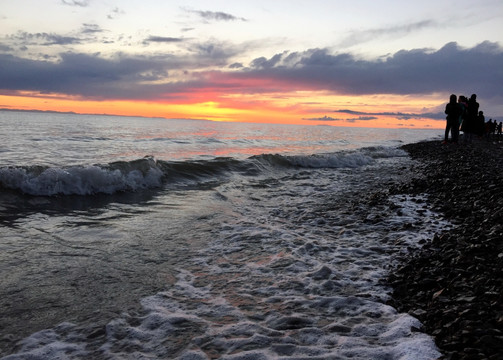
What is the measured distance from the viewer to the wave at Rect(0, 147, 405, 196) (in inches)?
423

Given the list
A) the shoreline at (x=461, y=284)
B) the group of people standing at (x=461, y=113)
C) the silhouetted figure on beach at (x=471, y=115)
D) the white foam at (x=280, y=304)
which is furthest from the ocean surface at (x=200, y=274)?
the silhouetted figure on beach at (x=471, y=115)

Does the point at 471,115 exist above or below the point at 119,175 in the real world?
above

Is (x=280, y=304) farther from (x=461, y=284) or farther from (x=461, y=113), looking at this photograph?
(x=461, y=113)

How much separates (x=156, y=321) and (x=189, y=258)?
1.94 metres

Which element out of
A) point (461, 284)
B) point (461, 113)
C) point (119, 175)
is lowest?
point (461, 284)

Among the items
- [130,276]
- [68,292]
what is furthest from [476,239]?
[68,292]

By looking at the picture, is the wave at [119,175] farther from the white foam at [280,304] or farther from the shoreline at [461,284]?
the shoreline at [461,284]

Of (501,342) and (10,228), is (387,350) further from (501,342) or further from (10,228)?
(10,228)

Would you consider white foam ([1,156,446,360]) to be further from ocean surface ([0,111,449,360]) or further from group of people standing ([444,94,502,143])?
group of people standing ([444,94,502,143])

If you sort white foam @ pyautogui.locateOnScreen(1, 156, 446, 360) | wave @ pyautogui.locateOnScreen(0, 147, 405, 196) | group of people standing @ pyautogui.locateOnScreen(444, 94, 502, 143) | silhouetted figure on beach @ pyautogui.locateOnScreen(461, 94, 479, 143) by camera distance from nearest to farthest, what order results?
white foam @ pyautogui.locateOnScreen(1, 156, 446, 360) → wave @ pyautogui.locateOnScreen(0, 147, 405, 196) → group of people standing @ pyautogui.locateOnScreen(444, 94, 502, 143) → silhouetted figure on beach @ pyautogui.locateOnScreen(461, 94, 479, 143)

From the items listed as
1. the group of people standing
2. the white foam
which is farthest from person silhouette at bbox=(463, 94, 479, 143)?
the white foam

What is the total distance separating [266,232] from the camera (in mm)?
7176

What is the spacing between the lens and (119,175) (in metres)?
12.4

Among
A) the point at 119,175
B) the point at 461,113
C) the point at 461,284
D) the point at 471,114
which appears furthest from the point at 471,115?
the point at 461,284
